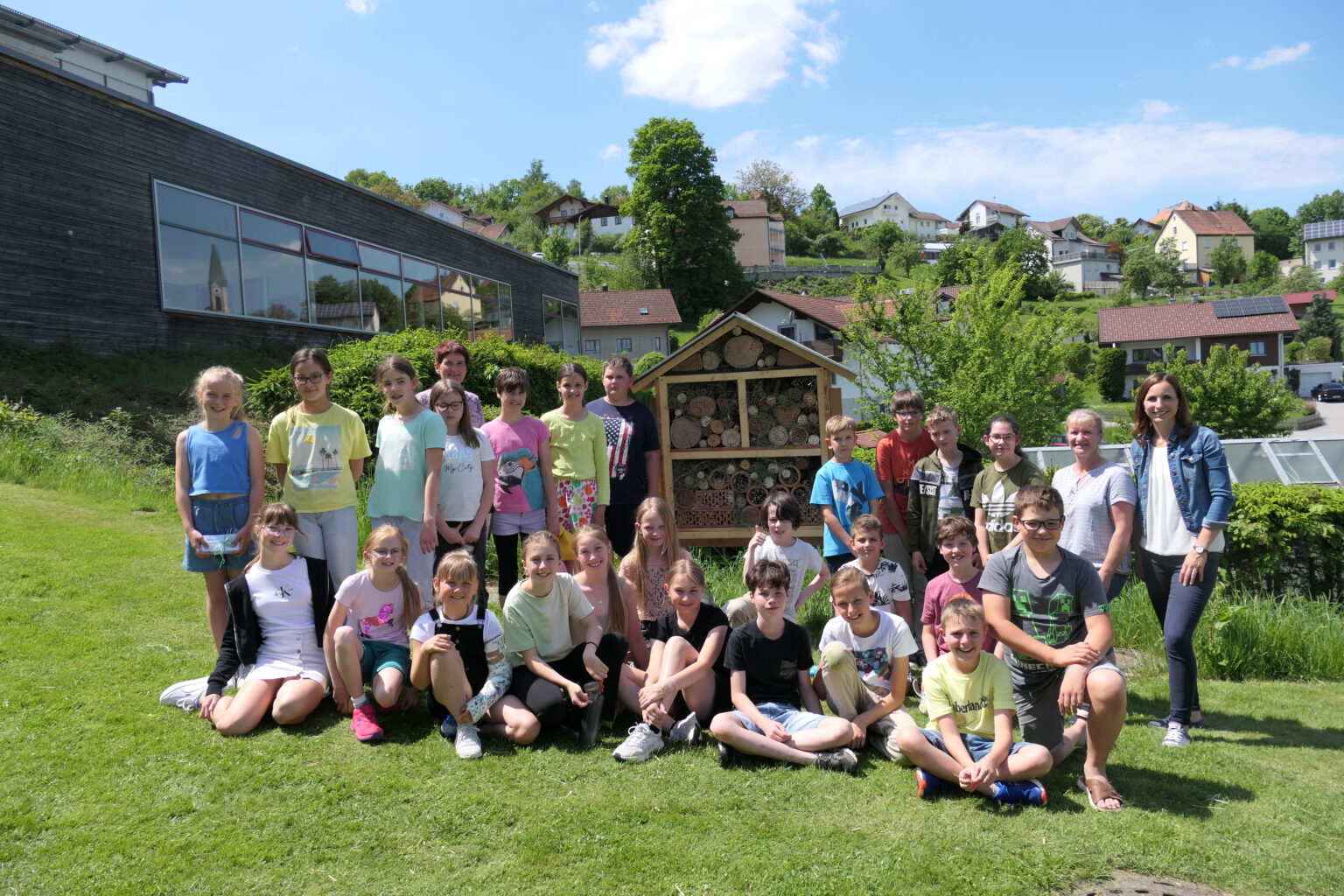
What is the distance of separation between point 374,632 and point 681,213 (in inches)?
2334

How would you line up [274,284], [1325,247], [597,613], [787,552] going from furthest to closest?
[1325,247], [274,284], [787,552], [597,613]

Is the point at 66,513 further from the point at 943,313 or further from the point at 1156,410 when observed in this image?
the point at 943,313

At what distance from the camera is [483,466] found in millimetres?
4906

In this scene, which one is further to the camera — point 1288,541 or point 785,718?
point 1288,541

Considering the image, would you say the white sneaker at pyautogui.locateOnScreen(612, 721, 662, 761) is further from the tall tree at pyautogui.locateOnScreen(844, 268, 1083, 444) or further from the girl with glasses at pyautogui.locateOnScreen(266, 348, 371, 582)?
the tall tree at pyautogui.locateOnScreen(844, 268, 1083, 444)

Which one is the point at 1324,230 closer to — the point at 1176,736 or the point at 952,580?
the point at 1176,736

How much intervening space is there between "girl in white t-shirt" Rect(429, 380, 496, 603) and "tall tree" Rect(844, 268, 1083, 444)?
12720 mm

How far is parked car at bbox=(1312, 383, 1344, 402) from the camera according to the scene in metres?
48.4

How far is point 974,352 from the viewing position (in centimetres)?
1656

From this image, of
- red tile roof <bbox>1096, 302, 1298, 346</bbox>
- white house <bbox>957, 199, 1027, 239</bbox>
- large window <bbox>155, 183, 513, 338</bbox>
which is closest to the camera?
large window <bbox>155, 183, 513, 338</bbox>

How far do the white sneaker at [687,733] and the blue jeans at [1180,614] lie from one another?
251 centimetres

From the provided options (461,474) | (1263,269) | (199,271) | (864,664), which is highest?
(1263,269)

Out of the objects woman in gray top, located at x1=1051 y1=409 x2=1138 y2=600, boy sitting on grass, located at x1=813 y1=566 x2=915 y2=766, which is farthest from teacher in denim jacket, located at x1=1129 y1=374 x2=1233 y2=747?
boy sitting on grass, located at x1=813 y1=566 x2=915 y2=766

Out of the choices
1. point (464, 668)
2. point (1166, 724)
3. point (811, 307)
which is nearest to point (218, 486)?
point (464, 668)
